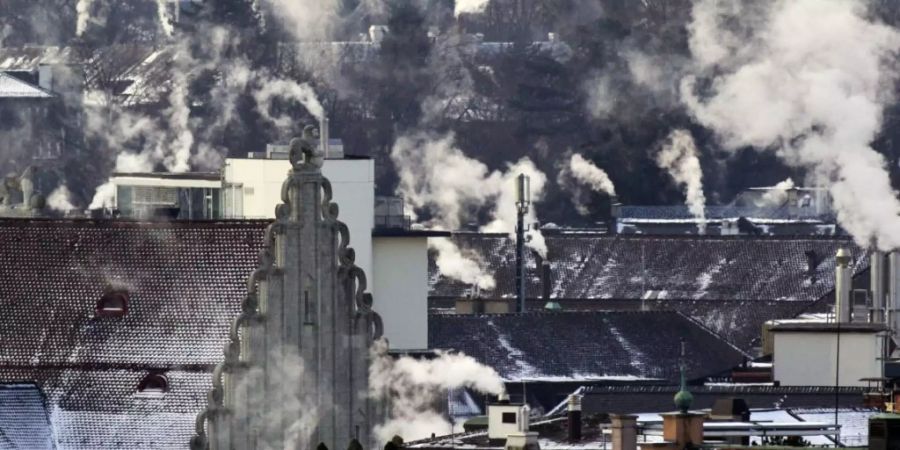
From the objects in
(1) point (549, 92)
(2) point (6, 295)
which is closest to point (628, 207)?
(1) point (549, 92)

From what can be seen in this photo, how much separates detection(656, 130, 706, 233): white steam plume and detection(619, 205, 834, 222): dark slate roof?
0.68m

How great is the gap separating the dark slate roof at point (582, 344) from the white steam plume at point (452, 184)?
2777 cm

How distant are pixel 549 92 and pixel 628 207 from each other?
21038 mm

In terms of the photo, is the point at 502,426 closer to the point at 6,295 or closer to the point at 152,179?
the point at 6,295

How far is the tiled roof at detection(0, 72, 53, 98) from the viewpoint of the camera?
606 ft

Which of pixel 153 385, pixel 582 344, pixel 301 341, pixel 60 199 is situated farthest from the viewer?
pixel 60 199

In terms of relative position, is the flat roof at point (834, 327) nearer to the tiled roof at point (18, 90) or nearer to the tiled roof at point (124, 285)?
the tiled roof at point (124, 285)

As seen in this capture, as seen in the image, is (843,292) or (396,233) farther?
(843,292)

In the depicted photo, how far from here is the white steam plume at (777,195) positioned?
170m

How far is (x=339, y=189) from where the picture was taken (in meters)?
101

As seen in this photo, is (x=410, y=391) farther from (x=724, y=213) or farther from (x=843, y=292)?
(x=724, y=213)

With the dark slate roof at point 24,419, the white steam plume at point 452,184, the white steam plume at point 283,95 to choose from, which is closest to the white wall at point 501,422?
the dark slate roof at point 24,419

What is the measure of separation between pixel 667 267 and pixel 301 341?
57733 mm

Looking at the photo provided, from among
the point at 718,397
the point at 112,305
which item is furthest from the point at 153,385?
the point at 718,397
